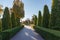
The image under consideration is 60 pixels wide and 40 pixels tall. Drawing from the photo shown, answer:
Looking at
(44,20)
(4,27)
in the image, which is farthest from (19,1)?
(4,27)

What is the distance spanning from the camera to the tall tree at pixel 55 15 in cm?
1653

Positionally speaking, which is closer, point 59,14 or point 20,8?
point 59,14

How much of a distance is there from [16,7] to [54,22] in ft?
109

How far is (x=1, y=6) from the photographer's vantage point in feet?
96.0

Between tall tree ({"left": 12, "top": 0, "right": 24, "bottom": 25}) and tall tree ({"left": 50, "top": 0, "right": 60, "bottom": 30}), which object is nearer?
tall tree ({"left": 50, "top": 0, "right": 60, "bottom": 30})

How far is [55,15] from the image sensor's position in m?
17.1

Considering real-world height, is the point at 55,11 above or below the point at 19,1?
below

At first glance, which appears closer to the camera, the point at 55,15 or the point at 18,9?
the point at 55,15

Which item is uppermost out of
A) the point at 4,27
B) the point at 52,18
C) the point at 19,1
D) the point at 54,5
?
the point at 19,1

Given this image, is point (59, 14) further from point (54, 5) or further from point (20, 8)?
point (20, 8)

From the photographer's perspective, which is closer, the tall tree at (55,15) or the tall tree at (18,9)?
the tall tree at (55,15)

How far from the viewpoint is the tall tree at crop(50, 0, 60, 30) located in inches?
651

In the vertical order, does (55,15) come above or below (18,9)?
below

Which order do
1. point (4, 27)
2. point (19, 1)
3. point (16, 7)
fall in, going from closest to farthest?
1. point (4, 27)
2. point (16, 7)
3. point (19, 1)
